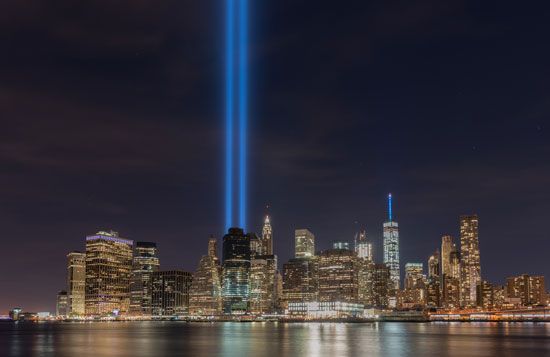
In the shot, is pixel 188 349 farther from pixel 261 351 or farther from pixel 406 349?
pixel 406 349

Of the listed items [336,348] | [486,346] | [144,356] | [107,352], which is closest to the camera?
[144,356]

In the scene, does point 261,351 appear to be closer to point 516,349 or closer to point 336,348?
point 336,348

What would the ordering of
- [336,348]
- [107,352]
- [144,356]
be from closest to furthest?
[144,356] < [107,352] < [336,348]

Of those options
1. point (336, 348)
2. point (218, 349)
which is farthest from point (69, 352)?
point (336, 348)

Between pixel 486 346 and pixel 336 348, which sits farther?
pixel 486 346

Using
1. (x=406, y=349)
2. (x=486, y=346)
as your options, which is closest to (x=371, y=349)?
(x=406, y=349)

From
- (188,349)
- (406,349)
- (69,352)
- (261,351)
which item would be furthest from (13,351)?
(406,349)

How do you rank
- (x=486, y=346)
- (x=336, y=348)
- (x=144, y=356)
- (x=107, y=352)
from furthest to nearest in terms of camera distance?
1. (x=486, y=346)
2. (x=336, y=348)
3. (x=107, y=352)
4. (x=144, y=356)

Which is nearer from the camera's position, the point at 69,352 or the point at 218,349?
the point at 69,352

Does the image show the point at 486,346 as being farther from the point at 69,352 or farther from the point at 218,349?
the point at 69,352
